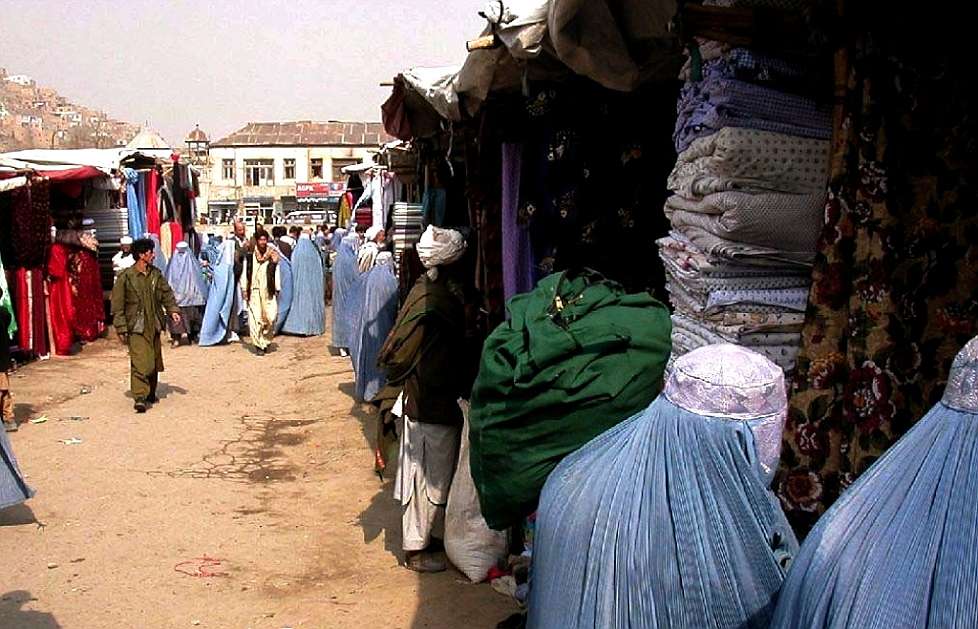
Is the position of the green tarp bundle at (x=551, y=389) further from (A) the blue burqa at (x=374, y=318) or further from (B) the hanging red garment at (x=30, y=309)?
(B) the hanging red garment at (x=30, y=309)

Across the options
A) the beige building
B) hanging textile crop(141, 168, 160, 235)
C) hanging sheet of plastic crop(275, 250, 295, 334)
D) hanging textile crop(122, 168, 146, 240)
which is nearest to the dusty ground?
hanging sheet of plastic crop(275, 250, 295, 334)

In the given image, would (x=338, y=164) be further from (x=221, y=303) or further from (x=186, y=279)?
(x=221, y=303)

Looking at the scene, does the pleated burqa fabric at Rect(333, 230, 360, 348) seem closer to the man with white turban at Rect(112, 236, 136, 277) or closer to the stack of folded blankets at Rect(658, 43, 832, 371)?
the man with white turban at Rect(112, 236, 136, 277)

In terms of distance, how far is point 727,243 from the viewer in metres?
2.29

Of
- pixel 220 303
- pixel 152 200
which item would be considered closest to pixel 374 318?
pixel 220 303

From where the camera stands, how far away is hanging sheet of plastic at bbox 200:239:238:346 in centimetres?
1421

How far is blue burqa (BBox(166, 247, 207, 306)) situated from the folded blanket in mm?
13089

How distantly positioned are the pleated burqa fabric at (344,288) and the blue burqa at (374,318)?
114 inches

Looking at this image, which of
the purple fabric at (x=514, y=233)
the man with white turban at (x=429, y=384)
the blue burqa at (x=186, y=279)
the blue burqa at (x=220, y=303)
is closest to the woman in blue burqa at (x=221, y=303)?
the blue burqa at (x=220, y=303)

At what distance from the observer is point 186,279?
567 inches

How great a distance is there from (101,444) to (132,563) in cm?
317

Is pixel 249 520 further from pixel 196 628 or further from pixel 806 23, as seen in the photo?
pixel 806 23

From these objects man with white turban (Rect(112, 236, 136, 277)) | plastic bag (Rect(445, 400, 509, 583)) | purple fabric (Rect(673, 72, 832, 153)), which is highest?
purple fabric (Rect(673, 72, 832, 153))

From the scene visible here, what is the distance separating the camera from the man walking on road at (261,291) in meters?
13.2
